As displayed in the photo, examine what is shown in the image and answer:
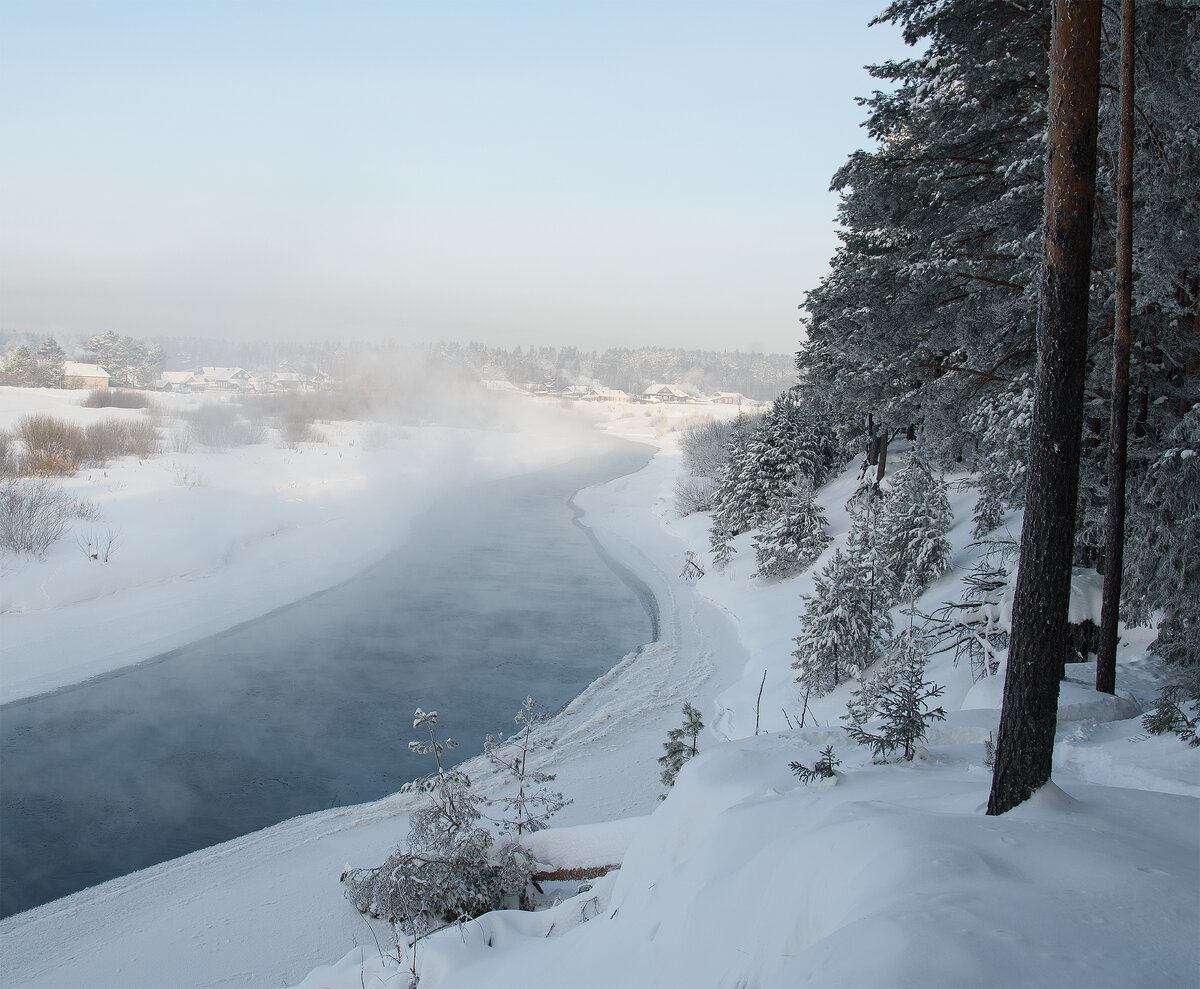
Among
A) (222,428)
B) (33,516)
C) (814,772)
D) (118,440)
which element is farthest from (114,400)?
(814,772)

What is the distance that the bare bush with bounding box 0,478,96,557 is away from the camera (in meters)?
20.5

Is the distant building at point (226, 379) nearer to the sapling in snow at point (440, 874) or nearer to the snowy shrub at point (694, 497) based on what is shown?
the snowy shrub at point (694, 497)

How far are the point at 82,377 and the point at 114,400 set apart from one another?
64.3 ft

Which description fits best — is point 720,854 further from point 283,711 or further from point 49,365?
point 49,365

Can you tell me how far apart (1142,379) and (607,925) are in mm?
8944

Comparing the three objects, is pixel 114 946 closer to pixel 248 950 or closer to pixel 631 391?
pixel 248 950

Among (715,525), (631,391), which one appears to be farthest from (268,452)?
(631,391)

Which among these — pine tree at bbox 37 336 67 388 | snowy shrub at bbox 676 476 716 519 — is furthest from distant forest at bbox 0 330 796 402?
snowy shrub at bbox 676 476 716 519

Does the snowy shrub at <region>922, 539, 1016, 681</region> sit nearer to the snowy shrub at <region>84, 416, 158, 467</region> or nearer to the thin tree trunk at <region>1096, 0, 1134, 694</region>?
the thin tree trunk at <region>1096, 0, 1134, 694</region>

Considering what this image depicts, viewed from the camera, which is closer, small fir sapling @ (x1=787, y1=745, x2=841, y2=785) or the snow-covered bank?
small fir sapling @ (x1=787, y1=745, x2=841, y2=785)

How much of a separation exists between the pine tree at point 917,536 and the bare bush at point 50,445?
3078 centimetres

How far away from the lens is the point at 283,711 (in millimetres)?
14672

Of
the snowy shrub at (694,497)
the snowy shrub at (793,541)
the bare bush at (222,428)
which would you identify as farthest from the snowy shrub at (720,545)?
the bare bush at (222,428)

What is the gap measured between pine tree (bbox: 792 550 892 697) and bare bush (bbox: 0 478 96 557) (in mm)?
20696
